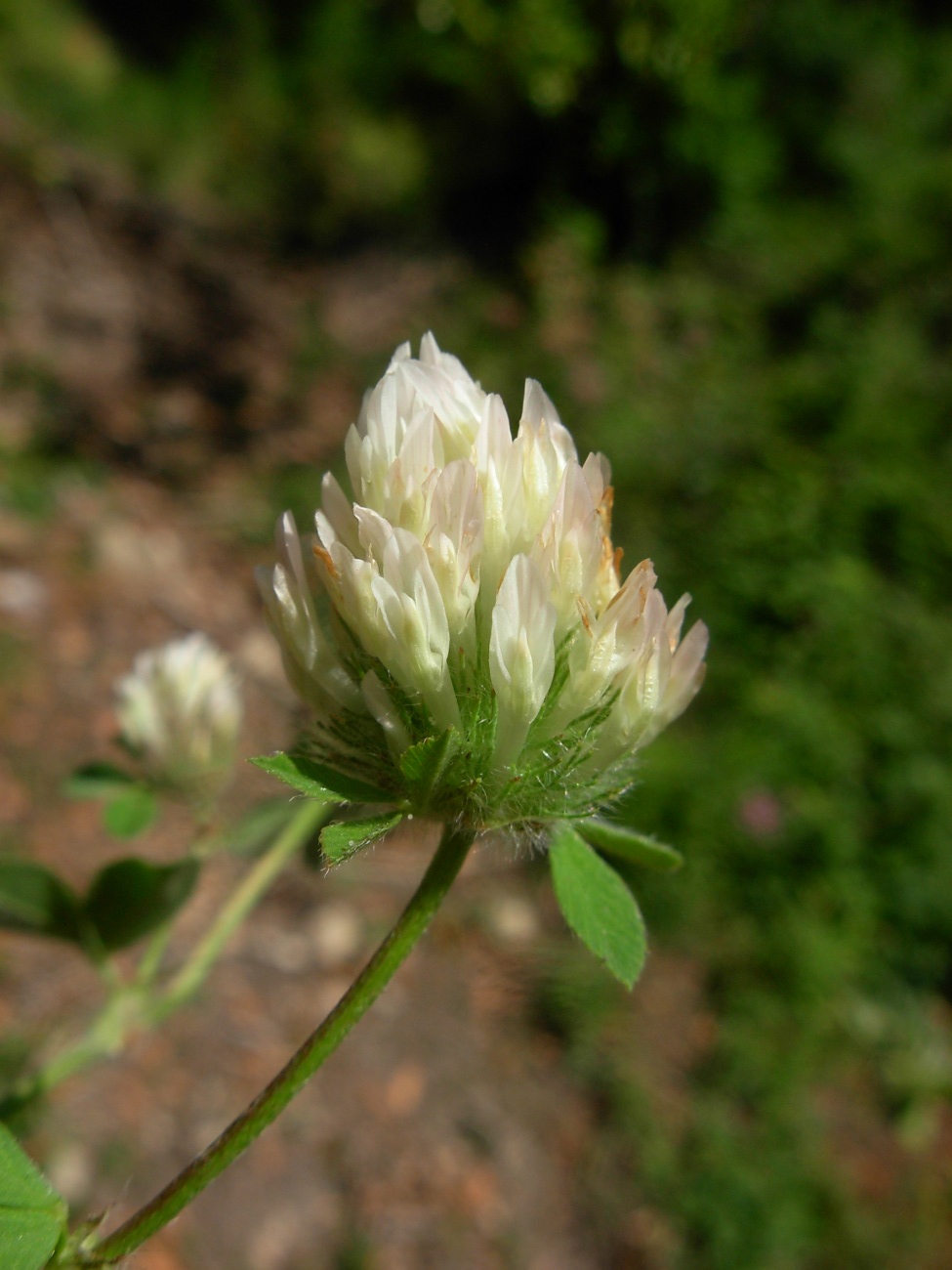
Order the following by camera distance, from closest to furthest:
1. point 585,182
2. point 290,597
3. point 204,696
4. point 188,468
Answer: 1. point 290,597
2. point 204,696
3. point 188,468
4. point 585,182

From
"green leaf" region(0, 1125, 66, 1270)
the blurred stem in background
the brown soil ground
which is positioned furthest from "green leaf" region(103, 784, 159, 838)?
the brown soil ground

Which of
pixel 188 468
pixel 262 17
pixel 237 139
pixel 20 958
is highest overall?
pixel 262 17

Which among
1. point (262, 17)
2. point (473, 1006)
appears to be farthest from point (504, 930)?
point (262, 17)

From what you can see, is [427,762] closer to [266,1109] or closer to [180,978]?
[266,1109]

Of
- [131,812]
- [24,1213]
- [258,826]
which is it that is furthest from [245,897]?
[24,1213]

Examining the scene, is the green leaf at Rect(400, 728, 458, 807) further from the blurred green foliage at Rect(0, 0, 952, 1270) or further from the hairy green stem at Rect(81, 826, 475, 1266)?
the blurred green foliage at Rect(0, 0, 952, 1270)

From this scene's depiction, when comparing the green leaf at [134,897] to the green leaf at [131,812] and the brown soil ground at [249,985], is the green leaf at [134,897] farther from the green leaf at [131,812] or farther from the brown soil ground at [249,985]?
the brown soil ground at [249,985]

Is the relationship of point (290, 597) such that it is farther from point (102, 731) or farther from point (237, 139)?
point (237, 139)
